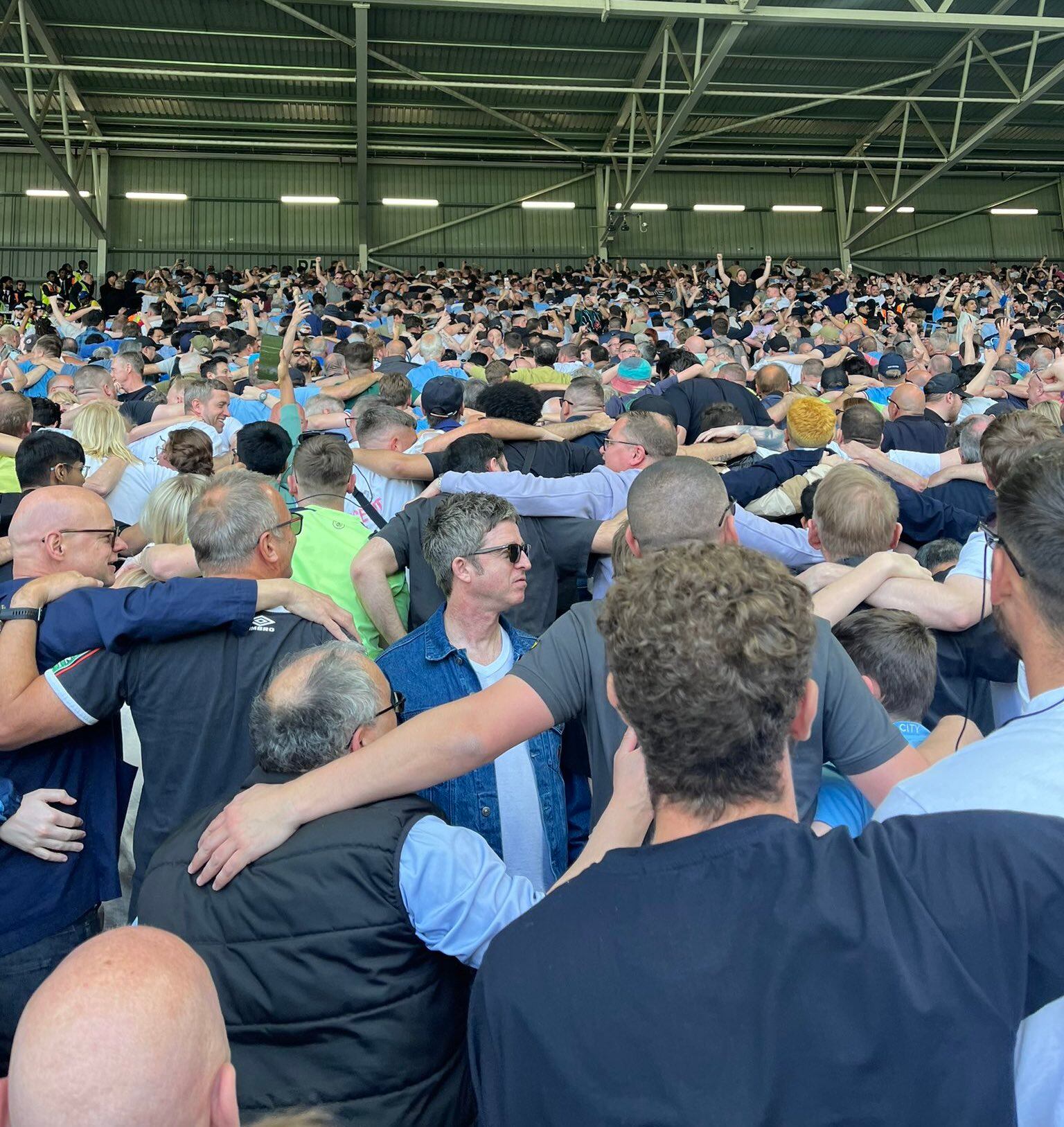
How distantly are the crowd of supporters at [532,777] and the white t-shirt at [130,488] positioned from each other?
0.06 feet

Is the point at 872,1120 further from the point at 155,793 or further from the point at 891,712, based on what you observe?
the point at 155,793

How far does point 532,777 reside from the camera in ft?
8.50

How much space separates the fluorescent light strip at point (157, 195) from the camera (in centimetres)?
2339

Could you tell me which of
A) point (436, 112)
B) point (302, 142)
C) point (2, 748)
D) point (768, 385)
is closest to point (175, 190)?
point (302, 142)

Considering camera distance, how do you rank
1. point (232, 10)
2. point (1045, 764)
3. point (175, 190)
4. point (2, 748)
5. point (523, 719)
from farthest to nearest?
point (175, 190)
point (232, 10)
point (2, 748)
point (523, 719)
point (1045, 764)

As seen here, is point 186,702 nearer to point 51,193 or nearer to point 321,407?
point 321,407

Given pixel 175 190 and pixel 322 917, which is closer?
pixel 322 917

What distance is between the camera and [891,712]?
99.0 inches

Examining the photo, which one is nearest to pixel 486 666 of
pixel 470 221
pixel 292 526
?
pixel 292 526

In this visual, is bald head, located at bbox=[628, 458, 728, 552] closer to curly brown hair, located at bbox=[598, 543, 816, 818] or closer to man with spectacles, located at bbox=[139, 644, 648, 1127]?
man with spectacles, located at bbox=[139, 644, 648, 1127]

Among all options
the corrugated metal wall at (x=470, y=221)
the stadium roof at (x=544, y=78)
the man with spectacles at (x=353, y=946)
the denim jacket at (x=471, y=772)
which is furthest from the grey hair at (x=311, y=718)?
the corrugated metal wall at (x=470, y=221)

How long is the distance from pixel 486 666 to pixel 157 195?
24162mm

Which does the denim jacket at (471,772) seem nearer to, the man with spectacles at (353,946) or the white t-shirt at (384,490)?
the man with spectacles at (353,946)

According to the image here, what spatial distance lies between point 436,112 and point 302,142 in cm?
315
